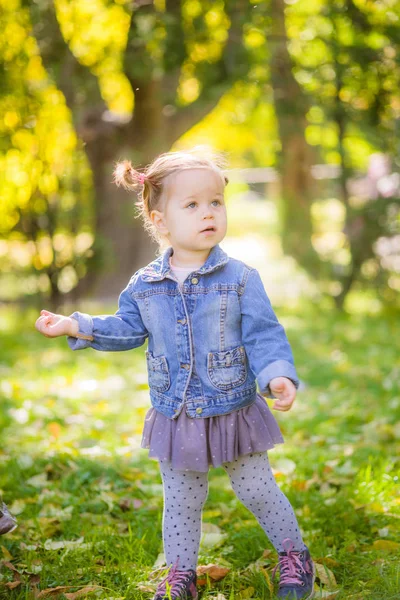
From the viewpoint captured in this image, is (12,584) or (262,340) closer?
(262,340)

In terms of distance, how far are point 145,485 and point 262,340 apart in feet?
4.73

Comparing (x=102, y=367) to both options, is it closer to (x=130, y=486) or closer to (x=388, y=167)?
(x=130, y=486)

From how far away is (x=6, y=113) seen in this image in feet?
27.4

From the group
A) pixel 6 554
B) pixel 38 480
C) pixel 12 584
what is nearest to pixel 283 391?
pixel 12 584

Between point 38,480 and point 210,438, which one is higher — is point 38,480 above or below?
below

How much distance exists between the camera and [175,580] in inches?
96.2

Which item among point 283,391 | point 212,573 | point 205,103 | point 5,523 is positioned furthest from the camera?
point 205,103

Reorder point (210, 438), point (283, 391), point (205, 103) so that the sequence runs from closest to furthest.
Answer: point (283, 391) → point (210, 438) → point (205, 103)

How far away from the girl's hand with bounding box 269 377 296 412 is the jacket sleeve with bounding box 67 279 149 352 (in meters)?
0.51

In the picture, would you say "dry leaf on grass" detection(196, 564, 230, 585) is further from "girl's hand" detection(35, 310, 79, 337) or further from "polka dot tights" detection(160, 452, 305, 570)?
"girl's hand" detection(35, 310, 79, 337)

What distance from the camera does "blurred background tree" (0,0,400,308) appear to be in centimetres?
773

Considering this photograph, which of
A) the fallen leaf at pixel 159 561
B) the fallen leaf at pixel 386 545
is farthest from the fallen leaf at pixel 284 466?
the fallen leaf at pixel 159 561

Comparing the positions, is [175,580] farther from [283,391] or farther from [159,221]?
[159,221]

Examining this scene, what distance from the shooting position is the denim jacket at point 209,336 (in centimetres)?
239
